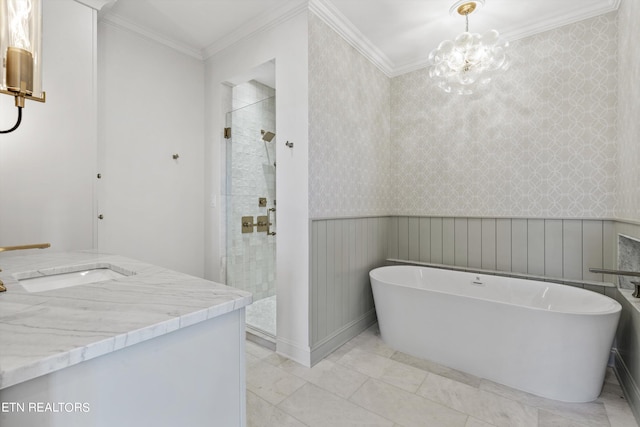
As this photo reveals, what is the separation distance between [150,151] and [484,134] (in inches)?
117

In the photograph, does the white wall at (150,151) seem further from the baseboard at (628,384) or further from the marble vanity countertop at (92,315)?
the baseboard at (628,384)

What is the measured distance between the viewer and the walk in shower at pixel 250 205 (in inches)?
104

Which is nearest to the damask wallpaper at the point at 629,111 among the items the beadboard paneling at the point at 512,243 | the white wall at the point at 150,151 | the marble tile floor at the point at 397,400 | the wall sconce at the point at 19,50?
the beadboard paneling at the point at 512,243

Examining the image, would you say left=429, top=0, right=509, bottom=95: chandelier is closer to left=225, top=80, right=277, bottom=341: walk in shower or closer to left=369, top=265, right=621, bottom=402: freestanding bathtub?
left=225, top=80, right=277, bottom=341: walk in shower

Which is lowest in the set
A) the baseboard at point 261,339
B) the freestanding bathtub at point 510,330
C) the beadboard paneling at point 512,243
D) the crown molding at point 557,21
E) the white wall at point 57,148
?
the baseboard at point 261,339

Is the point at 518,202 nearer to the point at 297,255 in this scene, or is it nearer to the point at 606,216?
the point at 606,216

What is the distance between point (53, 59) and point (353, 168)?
2.17 m

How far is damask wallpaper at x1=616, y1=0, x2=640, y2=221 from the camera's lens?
1688 millimetres

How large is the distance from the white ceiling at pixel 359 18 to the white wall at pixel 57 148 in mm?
498

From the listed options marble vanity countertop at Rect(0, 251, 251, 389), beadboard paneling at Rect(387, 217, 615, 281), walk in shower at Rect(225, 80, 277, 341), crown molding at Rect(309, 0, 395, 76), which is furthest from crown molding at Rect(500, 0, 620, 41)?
marble vanity countertop at Rect(0, 251, 251, 389)

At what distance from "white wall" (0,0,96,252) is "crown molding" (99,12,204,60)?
1.31ft

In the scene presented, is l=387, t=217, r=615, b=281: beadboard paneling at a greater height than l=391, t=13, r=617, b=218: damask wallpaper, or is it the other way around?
l=391, t=13, r=617, b=218: damask wallpaper

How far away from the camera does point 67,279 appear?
4.05 feet

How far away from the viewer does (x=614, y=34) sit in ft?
6.95
